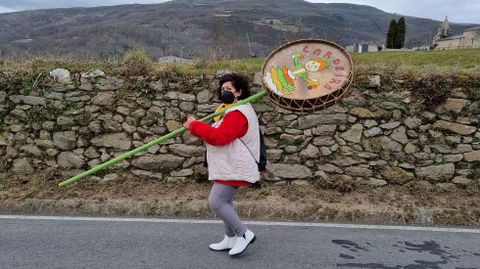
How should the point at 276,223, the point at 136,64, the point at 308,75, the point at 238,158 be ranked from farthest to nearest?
the point at 136,64 → the point at 276,223 → the point at 308,75 → the point at 238,158

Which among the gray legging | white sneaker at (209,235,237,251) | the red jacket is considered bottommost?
white sneaker at (209,235,237,251)

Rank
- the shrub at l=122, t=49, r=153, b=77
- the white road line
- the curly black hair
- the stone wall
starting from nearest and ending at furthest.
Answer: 1. the curly black hair
2. the white road line
3. the stone wall
4. the shrub at l=122, t=49, r=153, b=77

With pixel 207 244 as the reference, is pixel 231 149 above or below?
above

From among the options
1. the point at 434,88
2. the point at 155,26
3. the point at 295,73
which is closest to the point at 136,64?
the point at 295,73

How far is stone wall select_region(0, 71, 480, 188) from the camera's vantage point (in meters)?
6.06

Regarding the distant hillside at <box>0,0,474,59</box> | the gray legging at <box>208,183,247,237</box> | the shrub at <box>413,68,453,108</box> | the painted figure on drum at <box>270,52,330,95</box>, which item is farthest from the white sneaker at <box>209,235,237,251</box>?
the distant hillside at <box>0,0,474,59</box>

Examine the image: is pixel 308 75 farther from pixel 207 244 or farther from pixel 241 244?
pixel 207 244

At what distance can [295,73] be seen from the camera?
430 centimetres

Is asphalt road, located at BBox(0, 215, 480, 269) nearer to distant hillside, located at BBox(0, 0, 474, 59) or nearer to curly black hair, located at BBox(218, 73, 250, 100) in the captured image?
curly black hair, located at BBox(218, 73, 250, 100)

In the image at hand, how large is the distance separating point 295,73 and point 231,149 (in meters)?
1.04

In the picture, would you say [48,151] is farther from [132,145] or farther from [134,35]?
[134,35]

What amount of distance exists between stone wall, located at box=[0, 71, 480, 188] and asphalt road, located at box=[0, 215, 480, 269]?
1.19 meters

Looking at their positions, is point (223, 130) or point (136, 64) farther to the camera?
point (136, 64)

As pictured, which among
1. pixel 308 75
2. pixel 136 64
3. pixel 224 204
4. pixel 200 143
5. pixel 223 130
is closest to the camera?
pixel 223 130
